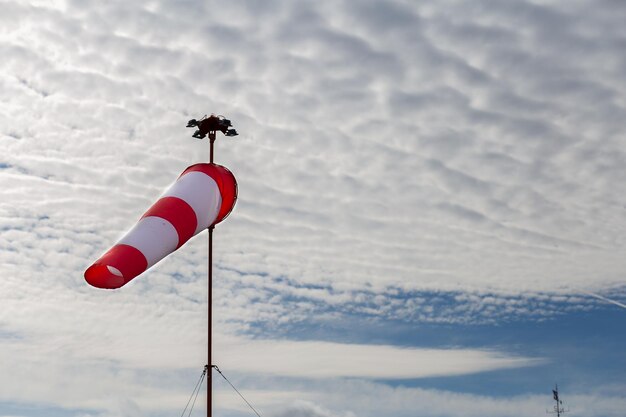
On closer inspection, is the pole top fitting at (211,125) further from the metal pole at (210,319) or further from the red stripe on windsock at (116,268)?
the red stripe on windsock at (116,268)

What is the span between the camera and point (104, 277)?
602 inches

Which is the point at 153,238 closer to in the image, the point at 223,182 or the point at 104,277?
the point at 104,277

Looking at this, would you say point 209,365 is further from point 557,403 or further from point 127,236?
point 557,403

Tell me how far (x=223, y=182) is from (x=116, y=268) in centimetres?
557

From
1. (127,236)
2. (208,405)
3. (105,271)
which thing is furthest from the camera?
(208,405)

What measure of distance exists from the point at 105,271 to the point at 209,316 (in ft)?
22.9

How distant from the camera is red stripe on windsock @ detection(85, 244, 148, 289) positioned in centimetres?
1521

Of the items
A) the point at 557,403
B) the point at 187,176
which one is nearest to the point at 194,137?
the point at 187,176

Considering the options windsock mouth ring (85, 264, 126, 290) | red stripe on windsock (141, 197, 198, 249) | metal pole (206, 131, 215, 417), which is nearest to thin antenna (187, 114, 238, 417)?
metal pole (206, 131, 215, 417)

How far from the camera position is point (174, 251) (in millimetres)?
17750

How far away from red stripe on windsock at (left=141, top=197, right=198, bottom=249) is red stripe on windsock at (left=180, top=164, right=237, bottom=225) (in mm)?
1688

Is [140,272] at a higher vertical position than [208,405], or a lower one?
higher

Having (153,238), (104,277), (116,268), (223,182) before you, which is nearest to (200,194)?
(223,182)

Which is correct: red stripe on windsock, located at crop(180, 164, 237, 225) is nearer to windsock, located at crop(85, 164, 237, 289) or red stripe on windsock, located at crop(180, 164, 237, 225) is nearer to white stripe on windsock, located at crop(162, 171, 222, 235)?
windsock, located at crop(85, 164, 237, 289)
